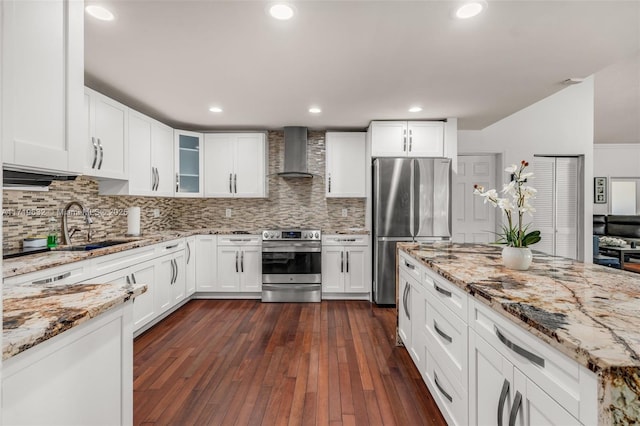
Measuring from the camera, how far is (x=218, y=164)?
4.48m

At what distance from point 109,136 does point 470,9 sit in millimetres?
3144

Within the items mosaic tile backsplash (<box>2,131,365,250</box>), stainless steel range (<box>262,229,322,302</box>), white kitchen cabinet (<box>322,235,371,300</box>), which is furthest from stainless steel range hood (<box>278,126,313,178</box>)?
white kitchen cabinet (<box>322,235,371,300</box>)

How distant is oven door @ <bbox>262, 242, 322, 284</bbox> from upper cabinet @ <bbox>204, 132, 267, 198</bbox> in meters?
0.89

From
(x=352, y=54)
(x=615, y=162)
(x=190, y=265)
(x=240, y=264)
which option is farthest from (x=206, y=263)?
(x=615, y=162)

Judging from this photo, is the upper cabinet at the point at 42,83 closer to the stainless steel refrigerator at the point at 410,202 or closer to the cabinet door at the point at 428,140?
the stainless steel refrigerator at the point at 410,202

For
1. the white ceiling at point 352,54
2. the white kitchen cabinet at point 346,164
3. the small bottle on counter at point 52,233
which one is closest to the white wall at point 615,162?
the white ceiling at point 352,54

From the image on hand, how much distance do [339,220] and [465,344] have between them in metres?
3.35

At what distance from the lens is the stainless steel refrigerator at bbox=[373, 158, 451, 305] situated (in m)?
3.92

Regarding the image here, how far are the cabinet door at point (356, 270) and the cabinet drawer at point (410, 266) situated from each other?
145 cm

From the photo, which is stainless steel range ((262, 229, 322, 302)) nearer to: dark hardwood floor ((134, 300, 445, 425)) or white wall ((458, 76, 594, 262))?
dark hardwood floor ((134, 300, 445, 425))

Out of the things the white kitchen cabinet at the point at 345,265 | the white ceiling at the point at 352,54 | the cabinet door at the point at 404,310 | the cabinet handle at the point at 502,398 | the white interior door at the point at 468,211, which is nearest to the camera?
the cabinet handle at the point at 502,398

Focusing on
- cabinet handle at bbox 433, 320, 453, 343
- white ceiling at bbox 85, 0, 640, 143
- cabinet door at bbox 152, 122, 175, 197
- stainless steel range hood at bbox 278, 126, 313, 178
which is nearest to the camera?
cabinet handle at bbox 433, 320, 453, 343

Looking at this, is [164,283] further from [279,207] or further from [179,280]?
[279,207]

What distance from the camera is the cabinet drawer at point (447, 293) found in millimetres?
1514
